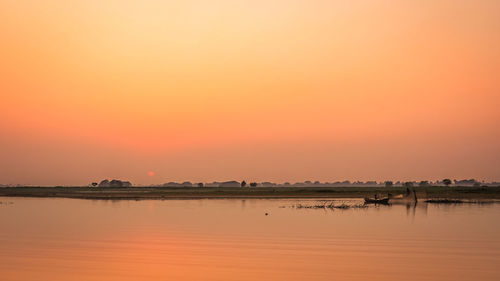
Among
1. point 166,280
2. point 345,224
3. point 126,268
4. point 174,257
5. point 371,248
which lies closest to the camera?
point 166,280

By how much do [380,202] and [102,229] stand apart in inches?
1875

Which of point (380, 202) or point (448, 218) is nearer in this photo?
point (448, 218)

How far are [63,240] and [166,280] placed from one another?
55.6 feet

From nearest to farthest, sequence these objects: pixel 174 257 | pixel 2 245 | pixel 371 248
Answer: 1. pixel 174 257
2. pixel 371 248
3. pixel 2 245

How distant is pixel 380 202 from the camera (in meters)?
82.4

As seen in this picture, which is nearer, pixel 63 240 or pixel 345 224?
pixel 63 240

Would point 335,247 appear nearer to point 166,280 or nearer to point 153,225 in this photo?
point 166,280

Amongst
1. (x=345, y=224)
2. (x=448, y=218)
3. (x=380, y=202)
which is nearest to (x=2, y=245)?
(x=345, y=224)

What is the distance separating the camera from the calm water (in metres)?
24.3

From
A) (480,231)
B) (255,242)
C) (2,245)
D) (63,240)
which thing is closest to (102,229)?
(63,240)

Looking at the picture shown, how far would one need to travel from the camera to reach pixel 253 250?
104 ft

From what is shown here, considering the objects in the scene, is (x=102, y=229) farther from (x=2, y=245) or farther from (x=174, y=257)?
(x=174, y=257)

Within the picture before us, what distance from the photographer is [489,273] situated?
23.8 meters

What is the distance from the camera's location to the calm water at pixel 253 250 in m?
24.3
